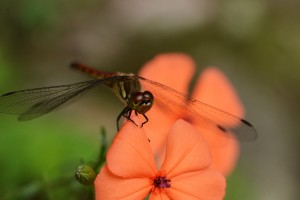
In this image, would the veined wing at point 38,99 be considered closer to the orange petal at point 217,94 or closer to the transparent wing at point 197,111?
the transparent wing at point 197,111

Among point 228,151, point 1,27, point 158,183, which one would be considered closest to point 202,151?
point 158,183

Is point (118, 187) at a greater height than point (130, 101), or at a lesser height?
lesser

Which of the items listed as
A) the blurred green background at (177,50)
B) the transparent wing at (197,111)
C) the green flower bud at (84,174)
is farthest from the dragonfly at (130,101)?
the blurred green background at (177,50)

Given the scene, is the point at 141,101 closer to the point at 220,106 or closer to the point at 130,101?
the point at 130,101

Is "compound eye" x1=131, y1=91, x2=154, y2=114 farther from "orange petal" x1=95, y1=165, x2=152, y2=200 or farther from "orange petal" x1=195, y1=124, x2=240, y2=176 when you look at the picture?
"orange petal" x1=195, y1=124, x2=240, y2=176

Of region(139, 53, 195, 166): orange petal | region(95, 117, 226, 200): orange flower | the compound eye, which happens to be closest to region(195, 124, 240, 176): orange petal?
region(139, 53, 195, 166): orange petal

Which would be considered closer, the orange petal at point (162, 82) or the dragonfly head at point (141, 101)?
the dragonfly head at point (141, 101)

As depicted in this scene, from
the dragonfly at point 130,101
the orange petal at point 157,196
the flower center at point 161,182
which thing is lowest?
the orange petal at point 157,196

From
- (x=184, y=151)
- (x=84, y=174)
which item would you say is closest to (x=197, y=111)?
(x=184, y=151)
